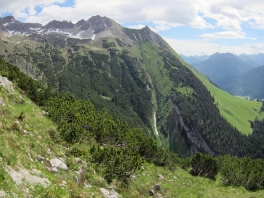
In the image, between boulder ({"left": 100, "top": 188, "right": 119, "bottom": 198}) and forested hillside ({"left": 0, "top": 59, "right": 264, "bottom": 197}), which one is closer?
forested hillside ({"left": 0, "top": 59, "right": 264, "bottom": 197})

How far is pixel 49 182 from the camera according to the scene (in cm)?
1677

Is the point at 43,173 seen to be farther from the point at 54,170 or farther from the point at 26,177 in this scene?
the point at 54,170

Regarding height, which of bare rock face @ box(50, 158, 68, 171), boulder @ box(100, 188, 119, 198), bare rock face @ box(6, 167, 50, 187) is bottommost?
boulder @ box(100, 188, 119, 198)

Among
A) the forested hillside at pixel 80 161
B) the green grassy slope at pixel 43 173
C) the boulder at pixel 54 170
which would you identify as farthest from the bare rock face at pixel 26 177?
the boulder at pixel 54 170

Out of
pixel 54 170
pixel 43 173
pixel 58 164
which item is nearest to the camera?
pixel 43 173

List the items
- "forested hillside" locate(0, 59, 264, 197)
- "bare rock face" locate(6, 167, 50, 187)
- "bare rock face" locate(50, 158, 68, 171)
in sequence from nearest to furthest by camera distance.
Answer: "bare rock face" locate(6, 167, 50, 187), "forested hillside" locate(0, 59, 264, 197), "bare rock face" locate(50, 158, 68, 171)

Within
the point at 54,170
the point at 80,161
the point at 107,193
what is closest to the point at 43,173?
the point at 54,170

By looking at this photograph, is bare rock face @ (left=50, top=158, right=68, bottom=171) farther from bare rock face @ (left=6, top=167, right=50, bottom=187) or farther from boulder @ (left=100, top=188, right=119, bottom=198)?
bare rock face @ (left=6, top=167, right=50, bottom=187)

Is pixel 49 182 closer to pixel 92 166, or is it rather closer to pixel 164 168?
pixel 92 166

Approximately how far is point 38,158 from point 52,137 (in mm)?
11573

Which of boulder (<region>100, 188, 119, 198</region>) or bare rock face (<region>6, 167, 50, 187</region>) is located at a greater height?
bare rock face (<region>6, 167, 50, 187</region>)

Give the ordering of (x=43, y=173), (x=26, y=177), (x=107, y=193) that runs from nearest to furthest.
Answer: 1. (x=26, y=177)
2. (x=43, y=173)
3. (x=107, y=193)

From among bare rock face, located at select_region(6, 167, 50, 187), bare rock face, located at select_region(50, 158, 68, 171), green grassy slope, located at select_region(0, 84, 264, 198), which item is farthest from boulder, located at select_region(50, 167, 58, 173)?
bare rock face, located at select_region(6, 167, 50, 187)

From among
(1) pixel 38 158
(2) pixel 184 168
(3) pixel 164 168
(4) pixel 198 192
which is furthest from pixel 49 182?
(2) pixel 184 168
